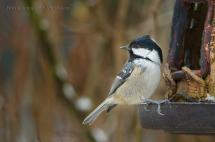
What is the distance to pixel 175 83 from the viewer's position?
2.90m

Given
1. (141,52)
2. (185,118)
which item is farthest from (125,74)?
(185,118)

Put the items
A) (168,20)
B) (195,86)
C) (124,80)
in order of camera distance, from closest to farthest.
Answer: (195,86) < (124,80) < (168,20)

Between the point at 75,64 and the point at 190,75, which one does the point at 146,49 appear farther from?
the point at 75,64

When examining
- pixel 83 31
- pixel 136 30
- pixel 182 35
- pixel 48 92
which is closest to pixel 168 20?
pixel 136 30

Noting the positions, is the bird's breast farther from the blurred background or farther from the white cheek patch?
the blurred background

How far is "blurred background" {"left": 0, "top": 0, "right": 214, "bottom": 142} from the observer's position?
4.90 m

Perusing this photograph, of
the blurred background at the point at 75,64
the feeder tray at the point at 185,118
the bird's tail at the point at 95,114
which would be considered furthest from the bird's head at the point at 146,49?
the blurred background at the point at 75,64

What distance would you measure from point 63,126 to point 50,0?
1138 mm

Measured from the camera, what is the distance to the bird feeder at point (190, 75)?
2.56 meters

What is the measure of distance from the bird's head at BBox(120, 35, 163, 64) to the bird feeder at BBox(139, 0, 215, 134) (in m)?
0.43

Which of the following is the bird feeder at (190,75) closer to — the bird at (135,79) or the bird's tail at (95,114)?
the bird at (135,79)

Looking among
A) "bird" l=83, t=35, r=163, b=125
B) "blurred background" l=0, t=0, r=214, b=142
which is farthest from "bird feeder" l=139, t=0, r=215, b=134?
"blurred background" l=0, t=0, r=214, b=142

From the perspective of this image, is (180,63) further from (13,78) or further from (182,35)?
(13,78)

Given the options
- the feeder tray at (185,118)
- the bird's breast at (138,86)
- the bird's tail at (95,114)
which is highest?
the feeder tray at (185,118)
